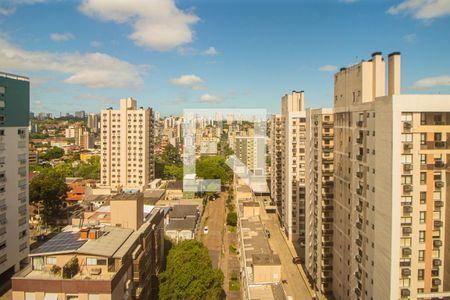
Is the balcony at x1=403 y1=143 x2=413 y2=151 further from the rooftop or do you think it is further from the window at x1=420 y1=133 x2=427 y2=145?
the rooftop

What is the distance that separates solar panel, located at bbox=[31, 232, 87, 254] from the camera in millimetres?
9177

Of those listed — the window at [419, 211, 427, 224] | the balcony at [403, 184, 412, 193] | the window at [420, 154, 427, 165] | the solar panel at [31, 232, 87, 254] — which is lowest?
the solar panel at [31, 232, 87, 254]

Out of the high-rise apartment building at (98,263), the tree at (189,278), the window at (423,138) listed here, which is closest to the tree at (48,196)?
the high-rise apartment building at (98,263)

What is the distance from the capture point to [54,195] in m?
21.6

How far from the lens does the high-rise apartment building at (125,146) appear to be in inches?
1227

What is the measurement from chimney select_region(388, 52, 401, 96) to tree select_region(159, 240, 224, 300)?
799cm

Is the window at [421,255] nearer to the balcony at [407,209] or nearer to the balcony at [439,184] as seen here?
the balcony at [407,209]

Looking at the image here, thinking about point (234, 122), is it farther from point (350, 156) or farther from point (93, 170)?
point (350, 156)

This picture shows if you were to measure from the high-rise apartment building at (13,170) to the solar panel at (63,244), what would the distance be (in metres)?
6.02

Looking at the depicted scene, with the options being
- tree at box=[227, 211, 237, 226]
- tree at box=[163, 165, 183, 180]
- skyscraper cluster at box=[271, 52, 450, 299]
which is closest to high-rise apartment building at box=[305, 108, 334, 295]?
skyscraper cluster at box=[271, 52, 450, 299]

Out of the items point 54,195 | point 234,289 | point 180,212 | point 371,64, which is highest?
point 371,64

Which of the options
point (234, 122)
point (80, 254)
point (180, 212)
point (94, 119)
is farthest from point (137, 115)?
point (94, 119)

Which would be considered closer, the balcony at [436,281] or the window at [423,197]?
the window at [423,197]

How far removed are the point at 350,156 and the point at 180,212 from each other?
15230 millimetres
